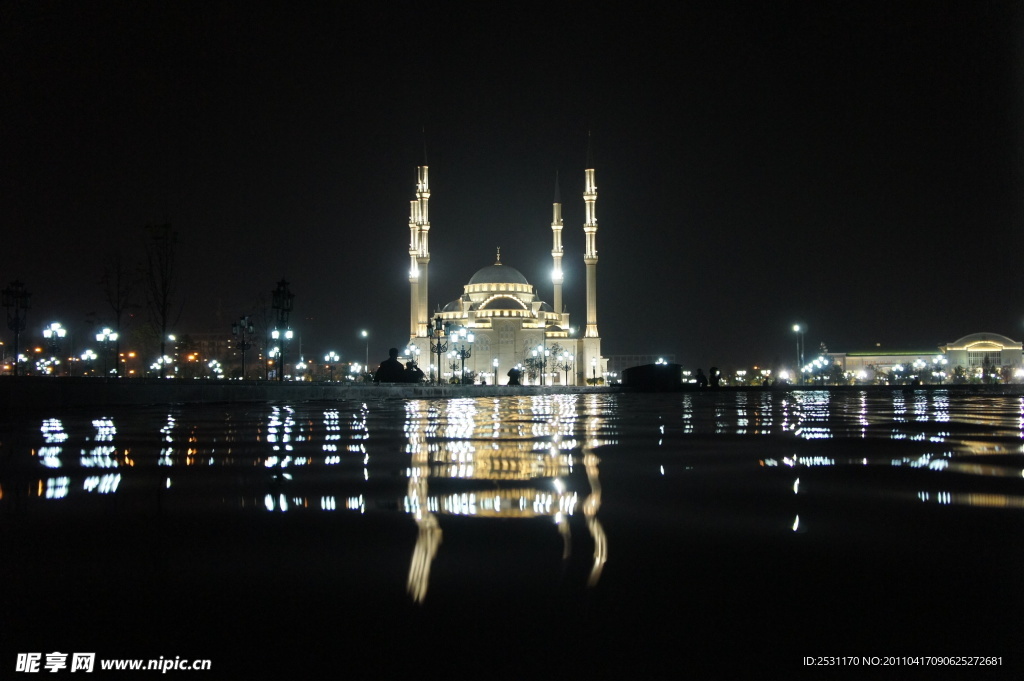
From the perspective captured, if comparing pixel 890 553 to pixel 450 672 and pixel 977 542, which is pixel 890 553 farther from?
pixel 450 672

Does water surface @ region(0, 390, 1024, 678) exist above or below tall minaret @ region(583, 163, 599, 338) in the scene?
below

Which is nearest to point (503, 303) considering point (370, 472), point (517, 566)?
point (370, 472)

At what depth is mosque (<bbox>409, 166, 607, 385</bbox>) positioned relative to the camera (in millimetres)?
104562

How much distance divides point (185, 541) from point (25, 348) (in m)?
80.4

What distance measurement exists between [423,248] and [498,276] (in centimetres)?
2596

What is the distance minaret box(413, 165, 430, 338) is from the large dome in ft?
71.5

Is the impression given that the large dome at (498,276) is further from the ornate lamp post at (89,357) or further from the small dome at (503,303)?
the ornate lamp post at (89,357)

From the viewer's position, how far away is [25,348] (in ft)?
235

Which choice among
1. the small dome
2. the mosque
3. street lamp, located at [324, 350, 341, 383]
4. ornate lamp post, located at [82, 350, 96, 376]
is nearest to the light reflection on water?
ornate lamp post, located at [82, 350, 96, 376]

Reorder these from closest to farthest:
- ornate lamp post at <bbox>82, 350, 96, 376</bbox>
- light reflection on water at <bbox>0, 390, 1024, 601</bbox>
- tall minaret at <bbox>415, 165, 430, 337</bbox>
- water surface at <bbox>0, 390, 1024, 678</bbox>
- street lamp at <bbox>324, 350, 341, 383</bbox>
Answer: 1. water surface at <bbox>0, 390, 1024, 678</bbox>
2. light reflection on water at <bbox>0, 390, 1024, 601</bbox>
3. ornate lamp post at <bbox>82, 350, 96, 376</bbox>
4. street lamp at <bbox>324, 350, 341, 383</bbox>
5. tall minaret at <bbox>415, 165, 430, 337</bbox>

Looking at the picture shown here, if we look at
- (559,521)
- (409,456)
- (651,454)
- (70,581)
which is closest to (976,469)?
(651,454)

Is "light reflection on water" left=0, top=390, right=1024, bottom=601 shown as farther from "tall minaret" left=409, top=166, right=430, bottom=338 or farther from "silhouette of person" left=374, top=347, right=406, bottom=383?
"tall minaret" left=409, top=166, right=430, bottom=338

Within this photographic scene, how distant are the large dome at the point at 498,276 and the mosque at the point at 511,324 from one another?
55 cm

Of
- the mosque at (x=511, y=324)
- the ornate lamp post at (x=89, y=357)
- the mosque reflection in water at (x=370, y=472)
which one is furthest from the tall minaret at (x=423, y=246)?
the mosque reflection in water at (x=370, y=472)
